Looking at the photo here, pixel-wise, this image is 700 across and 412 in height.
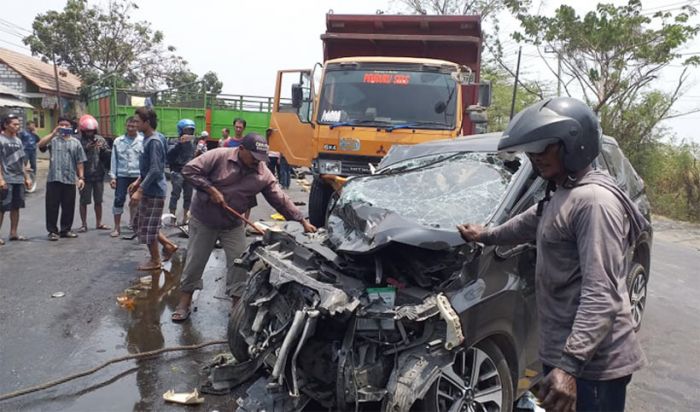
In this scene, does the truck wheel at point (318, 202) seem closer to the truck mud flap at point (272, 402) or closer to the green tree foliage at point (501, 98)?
the truck mud flap at point (272, 402)

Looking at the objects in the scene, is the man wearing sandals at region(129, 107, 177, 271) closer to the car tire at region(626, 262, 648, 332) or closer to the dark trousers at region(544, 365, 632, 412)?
the car tire at region(626, 262, 648, 332)

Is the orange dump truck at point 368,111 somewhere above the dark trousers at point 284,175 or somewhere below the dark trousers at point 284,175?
above

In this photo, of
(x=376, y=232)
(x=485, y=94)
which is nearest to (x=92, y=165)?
(x=485, y=94)

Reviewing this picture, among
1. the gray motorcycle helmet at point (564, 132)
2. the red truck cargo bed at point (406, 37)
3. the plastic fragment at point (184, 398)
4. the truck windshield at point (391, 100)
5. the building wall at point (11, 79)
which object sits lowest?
the plastic fragment at point (184, 398)

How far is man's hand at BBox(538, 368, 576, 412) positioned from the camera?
189cm

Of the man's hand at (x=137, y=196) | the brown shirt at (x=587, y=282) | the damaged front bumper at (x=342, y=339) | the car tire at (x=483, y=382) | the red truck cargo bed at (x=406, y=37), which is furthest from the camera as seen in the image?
the red truck cargo bed at (x=406, y=37)

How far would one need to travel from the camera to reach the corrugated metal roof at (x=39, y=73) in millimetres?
28717

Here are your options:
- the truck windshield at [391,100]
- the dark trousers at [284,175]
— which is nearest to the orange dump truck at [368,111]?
the truck windshield at [391,100]

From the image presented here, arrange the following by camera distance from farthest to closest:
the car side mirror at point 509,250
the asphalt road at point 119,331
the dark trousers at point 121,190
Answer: the dark trousers at point 121,190, the asphalt road at point 119,331, the car side mirror at point 509,250

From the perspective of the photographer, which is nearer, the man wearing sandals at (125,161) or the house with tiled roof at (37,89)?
the man wearing sandals at (125,161)

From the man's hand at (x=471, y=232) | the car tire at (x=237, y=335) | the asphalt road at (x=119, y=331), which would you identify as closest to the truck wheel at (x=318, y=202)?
the asphalt road at (x=119, y=331)

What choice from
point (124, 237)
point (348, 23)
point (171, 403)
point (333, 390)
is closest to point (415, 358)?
point (333, 390)

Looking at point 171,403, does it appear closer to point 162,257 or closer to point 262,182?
point 262,182

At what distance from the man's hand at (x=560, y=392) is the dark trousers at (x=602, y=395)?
0.54ft
